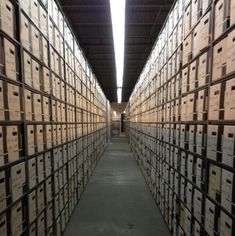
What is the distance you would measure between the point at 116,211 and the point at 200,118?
2.59 meters

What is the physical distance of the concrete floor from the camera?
3.37 meters

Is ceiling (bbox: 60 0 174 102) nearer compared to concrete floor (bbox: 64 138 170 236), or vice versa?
concrete floor (bbox: 64 138 170 236)

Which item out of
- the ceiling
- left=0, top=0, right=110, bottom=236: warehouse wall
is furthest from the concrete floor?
the ceiling

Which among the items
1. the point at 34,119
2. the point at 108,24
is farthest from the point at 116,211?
the point at 108,24

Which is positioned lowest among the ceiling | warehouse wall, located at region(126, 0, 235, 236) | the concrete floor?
the concrete floor

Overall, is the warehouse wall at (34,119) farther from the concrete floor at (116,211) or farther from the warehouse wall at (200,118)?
the warehouse wall at (200,118)

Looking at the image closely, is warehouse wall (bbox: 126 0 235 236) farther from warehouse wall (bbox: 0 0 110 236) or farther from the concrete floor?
warehouse wall (bbox: 0 0 110 236)

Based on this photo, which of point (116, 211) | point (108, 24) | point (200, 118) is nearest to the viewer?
point (200, 118)

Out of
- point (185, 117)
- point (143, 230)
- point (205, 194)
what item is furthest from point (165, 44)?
point (143, 230)

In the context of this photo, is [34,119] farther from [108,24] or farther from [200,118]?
[108,24]

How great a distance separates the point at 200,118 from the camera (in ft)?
7.41

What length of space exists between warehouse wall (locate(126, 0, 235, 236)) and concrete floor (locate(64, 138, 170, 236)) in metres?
0.40

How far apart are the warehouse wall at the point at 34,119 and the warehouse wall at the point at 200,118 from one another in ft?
5.36

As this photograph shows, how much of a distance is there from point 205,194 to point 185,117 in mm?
924
